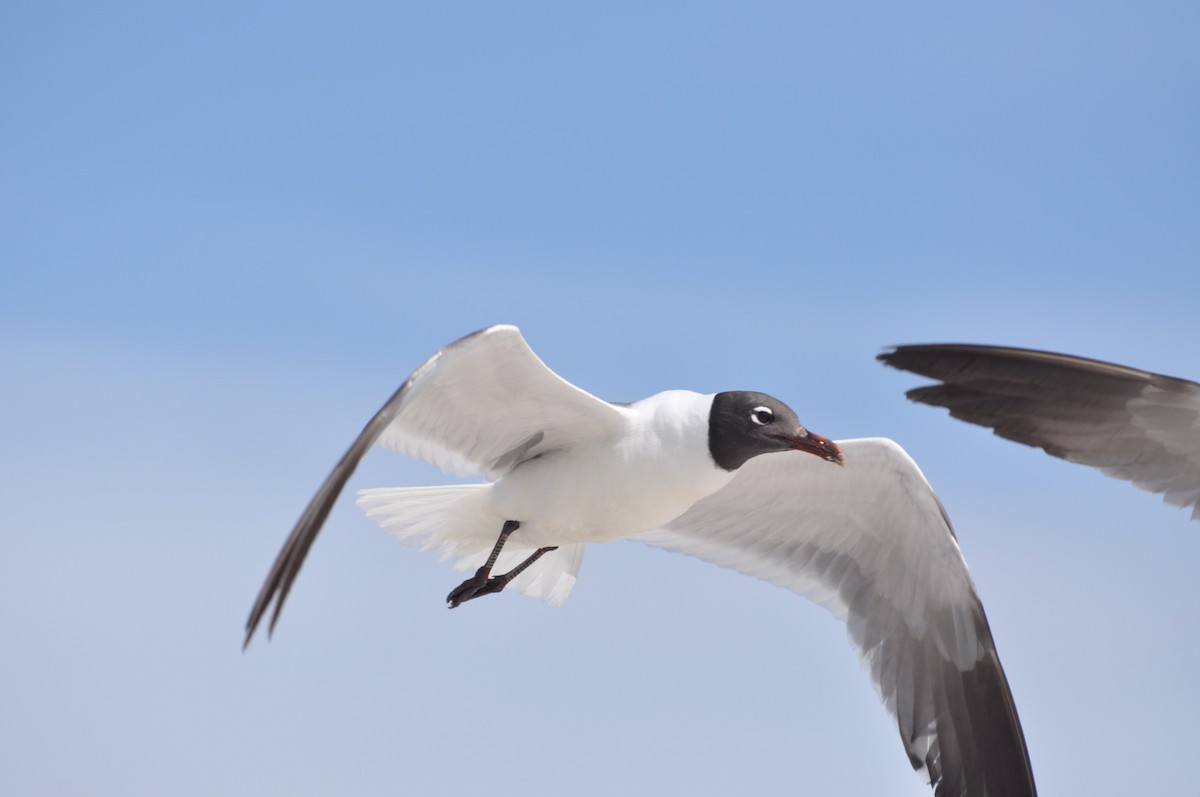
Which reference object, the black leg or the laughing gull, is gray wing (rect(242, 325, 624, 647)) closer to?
the laughing gull

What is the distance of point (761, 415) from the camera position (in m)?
5.80

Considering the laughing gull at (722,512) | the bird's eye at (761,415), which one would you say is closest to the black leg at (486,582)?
the laughing gull at (722,512)

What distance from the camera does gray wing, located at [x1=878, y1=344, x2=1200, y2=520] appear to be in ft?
17.3

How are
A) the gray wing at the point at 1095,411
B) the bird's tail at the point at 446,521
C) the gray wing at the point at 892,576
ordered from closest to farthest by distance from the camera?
the gray wing at the point at 1095,411
the bird's tail at the point at 446,521
the gray wing at the point at 892,576

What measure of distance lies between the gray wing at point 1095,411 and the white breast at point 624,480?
3.78 feet

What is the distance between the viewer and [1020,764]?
21.2 ft

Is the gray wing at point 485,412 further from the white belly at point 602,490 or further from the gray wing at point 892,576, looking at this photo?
the gray wing at point 892,576

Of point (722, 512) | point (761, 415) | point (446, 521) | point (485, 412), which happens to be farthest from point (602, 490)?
point (722, 512)

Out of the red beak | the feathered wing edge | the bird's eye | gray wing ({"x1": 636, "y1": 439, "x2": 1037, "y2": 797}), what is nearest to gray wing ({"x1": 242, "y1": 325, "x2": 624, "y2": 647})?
the feathered wing edge

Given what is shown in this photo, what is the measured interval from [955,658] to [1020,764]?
22.2 inches

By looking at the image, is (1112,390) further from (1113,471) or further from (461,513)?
(461,513)

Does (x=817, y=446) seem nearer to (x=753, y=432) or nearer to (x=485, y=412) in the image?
(x=753, y=432)

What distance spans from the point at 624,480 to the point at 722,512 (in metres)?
1.24

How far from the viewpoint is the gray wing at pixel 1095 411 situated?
208 inches
